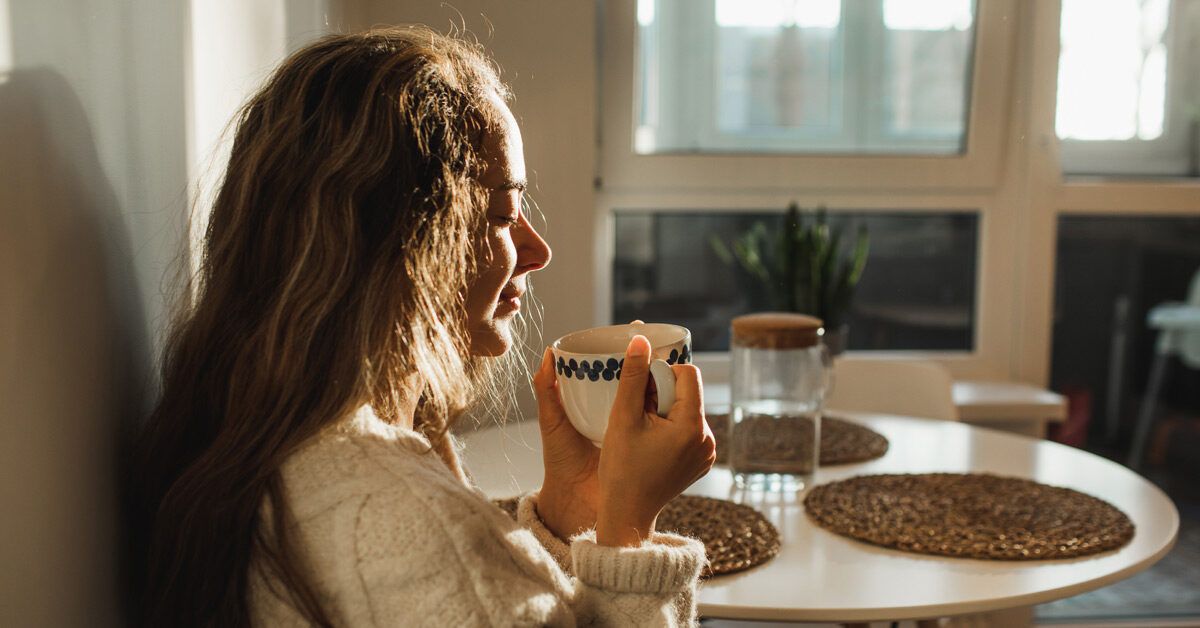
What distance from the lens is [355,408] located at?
0.68 meters

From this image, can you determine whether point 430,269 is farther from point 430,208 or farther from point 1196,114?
point 1196,114

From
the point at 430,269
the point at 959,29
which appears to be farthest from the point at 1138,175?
the point at 430,269

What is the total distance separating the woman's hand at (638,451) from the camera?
2.58 feet

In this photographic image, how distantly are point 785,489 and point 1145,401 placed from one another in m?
2.06

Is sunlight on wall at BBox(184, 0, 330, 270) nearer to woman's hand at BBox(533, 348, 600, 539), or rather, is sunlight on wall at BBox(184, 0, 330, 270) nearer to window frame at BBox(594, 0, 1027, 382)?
woman's hand at BBox(533, 348, 600, 539)

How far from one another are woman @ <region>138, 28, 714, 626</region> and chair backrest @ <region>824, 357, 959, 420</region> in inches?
56.5

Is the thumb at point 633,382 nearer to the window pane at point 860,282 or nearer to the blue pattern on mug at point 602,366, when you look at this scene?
the blue pattern on mug at point 602,366

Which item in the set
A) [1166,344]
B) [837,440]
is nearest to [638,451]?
[837,440]

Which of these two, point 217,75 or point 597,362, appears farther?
point 217,75

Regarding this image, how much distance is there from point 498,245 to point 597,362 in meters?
0.12

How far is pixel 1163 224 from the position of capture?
2.84 m

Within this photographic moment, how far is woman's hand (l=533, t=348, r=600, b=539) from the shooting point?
1.02 metres

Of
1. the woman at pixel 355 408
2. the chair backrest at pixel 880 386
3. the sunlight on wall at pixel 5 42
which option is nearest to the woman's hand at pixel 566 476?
the woman at pixel 355 408

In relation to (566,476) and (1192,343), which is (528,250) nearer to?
(566,476)
